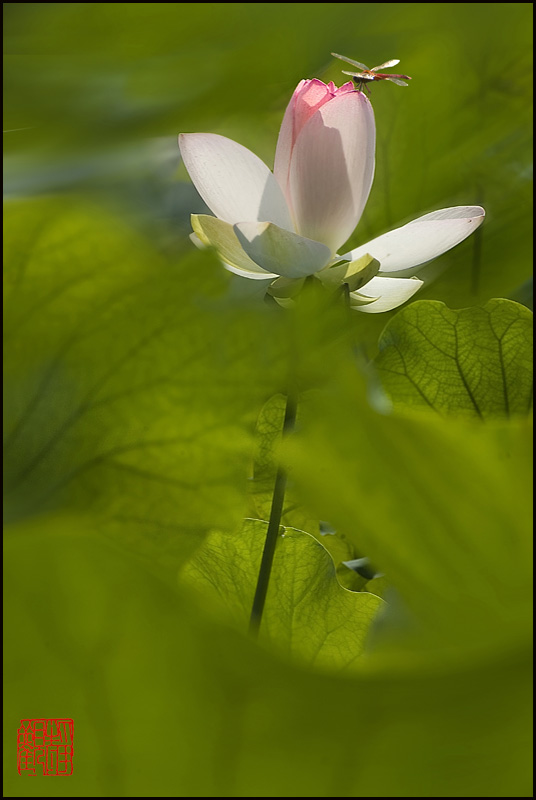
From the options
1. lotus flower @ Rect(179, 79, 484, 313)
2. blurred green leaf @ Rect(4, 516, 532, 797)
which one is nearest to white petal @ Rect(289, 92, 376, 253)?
lotus flower @ Rect(179, 79, 484, 313)

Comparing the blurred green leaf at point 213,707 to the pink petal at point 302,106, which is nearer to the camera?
the blurred green leaf at point 213,707

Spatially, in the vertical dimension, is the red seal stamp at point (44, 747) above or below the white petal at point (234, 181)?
below

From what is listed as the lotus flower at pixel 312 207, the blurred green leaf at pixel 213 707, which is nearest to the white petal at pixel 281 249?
the lotus flower at pixel 312 207

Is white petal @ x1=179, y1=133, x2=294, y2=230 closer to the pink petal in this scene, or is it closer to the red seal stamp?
the pink petal

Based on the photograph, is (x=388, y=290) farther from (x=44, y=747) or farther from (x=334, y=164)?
(x=44, y=747)

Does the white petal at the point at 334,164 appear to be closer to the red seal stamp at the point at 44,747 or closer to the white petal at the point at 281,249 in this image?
the white petal at the point at 281,249

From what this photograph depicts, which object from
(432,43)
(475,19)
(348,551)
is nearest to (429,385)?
(348,551)

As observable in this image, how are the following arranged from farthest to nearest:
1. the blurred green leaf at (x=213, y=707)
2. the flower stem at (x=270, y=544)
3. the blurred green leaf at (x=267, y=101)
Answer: the blurred green leaf at (x=267, y=101)
the flower stem at (x=270, y=544)
the blurred green leaf at (x=213, y=707)
